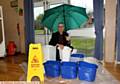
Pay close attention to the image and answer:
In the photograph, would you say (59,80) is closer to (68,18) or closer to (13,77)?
(13,77)

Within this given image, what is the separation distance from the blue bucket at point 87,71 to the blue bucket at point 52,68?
0.34 meters

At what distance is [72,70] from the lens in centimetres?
311

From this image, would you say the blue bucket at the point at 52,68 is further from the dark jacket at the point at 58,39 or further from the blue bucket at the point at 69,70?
the dark jacket at the point at 58,39

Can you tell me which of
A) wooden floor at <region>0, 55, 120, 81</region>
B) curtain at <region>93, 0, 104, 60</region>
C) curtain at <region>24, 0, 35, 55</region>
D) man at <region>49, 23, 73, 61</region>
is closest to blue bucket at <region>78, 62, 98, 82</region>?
wooden floor at <region>0, 55, 120, 81</region>

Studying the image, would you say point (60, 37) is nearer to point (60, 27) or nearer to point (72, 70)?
point (60, 27)

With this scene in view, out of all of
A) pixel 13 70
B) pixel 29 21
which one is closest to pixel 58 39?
pixel 13 70

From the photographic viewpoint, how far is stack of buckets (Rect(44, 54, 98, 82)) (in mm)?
3018

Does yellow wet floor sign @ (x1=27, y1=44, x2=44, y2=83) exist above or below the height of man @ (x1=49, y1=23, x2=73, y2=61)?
below

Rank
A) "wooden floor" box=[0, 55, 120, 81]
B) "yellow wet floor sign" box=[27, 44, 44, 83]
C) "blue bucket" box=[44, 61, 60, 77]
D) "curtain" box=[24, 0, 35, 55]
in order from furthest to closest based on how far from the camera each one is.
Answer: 1. "curtain" box=[24, 0, 35, 55]
2. "wooden floor" box=[0, 55, 120, 81]
3. "blue bucket" box=[44, 61, 60, 77]
4. "yellow wet floor sign" box=[27, 44, 44, 83]

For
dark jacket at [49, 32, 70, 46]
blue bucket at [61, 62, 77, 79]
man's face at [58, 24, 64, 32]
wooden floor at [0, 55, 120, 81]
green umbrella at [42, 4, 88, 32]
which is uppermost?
green umbrella at [42, 4, 88, 32]

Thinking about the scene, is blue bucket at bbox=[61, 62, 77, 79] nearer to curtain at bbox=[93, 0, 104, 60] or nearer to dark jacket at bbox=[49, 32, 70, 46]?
dark jacket at bbox=[49, 32, 70, 46]

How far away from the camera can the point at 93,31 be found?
5.53 metres

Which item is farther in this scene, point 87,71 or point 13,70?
point 13,70

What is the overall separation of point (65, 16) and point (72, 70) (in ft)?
4.87
